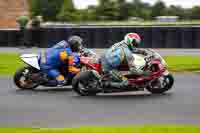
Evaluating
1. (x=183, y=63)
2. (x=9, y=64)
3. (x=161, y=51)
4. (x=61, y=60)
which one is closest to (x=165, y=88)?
(x=61, y=60)

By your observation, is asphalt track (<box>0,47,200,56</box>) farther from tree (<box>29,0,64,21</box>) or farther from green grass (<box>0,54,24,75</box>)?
tree (<box>29,0,64,21</box>)

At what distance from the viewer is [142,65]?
1320 centimetres

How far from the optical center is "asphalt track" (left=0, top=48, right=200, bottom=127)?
408 inches

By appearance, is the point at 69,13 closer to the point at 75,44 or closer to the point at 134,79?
the point at 75,44

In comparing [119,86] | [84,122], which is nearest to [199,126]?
[84,122]

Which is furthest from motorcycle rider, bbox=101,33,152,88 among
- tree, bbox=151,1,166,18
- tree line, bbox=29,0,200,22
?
tree, bbox=151,1,166,18

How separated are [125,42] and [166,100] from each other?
149 cm

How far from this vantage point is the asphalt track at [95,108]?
10352mm

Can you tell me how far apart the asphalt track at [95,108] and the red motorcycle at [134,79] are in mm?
174

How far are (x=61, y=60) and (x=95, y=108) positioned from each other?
2.78m

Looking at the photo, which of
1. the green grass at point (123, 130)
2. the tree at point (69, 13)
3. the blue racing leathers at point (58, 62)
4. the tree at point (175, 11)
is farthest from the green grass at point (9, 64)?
the tree at point (175, 11)

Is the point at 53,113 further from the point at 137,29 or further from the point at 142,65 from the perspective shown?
the point at 137,29

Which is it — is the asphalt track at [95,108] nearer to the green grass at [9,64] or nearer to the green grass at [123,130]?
the green grass at [123,130]

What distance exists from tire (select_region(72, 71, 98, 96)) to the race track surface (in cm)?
14
